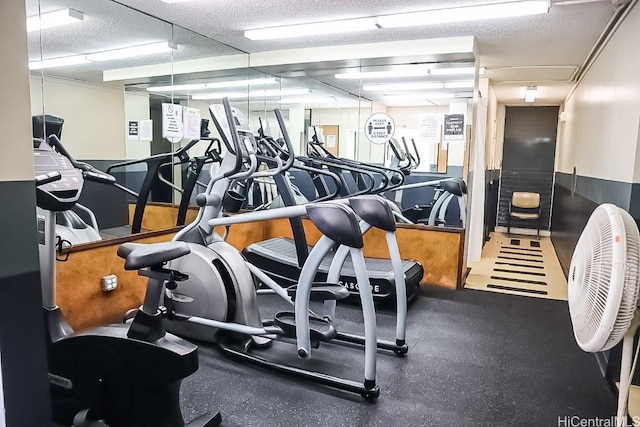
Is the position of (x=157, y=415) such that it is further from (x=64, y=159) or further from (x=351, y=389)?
(x=64, y=159)

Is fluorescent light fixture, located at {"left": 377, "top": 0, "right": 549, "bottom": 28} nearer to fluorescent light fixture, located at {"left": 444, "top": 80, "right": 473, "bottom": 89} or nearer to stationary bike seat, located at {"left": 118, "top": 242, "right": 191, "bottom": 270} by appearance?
fluorescent light fixture, located at {"left": 444, "top": 80, "right": 473, "bottom": 89}

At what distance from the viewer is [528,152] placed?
931cm

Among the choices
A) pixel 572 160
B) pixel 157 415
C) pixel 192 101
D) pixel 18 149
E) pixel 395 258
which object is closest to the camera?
pixel 18 149

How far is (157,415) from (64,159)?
55.7 inches

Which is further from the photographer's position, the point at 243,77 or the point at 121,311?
the point at 243,77

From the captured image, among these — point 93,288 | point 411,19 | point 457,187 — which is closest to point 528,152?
point 457,187

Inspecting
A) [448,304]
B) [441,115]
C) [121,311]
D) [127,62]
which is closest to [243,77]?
[127,62]

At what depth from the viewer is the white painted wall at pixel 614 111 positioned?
118 inches

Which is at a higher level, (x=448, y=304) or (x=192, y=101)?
(x=192, y=101)

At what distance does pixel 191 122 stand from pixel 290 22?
1.43m

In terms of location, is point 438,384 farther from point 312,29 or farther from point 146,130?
point 146,130

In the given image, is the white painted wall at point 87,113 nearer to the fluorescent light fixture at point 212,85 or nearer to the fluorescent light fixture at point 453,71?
the fluorescent light fixture at point 212,85

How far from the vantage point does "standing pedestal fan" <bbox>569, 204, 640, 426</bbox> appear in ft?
4.80

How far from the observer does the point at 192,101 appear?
15.5ft
